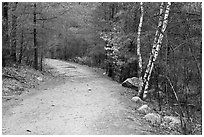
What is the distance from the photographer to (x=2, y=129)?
7.38m

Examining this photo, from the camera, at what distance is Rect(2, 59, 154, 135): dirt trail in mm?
7242

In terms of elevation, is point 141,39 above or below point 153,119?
above

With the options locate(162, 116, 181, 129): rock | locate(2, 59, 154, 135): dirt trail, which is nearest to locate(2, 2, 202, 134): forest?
locate(162, 116, 181, 129): rock

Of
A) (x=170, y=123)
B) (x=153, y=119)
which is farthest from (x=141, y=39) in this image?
(x=170, y=123)

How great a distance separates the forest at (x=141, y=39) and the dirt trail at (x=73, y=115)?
136 centimetres

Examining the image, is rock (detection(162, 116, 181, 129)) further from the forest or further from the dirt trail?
the dirt trail

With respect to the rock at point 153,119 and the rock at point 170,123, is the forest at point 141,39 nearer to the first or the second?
the rock at point 170,123

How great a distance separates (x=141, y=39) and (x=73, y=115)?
612 centimetres

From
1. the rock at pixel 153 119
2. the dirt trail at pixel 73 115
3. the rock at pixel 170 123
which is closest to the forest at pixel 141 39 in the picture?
the rock at pixel 170 123

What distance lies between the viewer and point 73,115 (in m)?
8.66

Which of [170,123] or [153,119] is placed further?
[153,119]

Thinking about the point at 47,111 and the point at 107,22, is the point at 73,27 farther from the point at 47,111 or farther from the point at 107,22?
the point at 47,111

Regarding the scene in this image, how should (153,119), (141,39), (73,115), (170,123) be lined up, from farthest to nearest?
(141,39) → (73,115) → (153,119) → (170,123)

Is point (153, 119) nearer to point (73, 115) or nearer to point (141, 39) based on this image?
point (73, 115)
